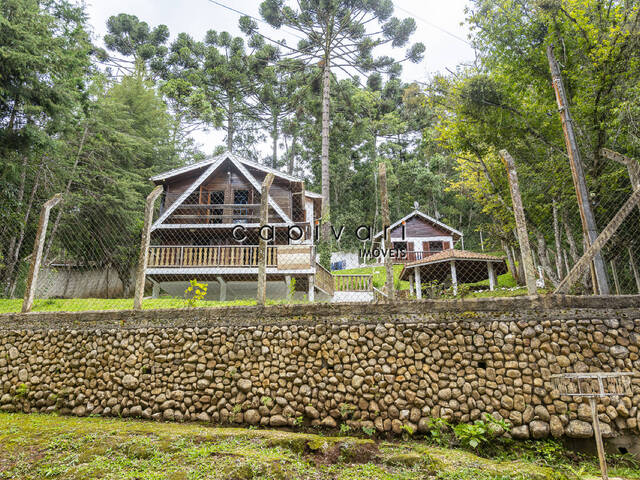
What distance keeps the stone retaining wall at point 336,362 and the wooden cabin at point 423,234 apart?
77.7 feet

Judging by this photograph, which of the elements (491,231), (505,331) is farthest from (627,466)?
(491,231)

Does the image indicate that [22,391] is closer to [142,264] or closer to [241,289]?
[142,264]

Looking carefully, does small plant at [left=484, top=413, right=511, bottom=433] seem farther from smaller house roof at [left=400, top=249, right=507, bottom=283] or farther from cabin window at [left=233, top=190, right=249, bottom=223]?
cabin window at [left=233, top=190, right=249, bottom=223]

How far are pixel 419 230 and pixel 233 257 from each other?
66.1 ft

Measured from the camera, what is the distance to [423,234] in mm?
28922

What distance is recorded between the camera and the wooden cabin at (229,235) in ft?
39.1

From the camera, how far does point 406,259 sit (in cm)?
2714

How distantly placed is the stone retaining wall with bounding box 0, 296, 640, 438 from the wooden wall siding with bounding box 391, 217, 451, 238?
24289 millimetres

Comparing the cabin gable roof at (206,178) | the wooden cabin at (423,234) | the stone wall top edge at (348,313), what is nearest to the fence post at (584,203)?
the stone wall top edge at (348,313)

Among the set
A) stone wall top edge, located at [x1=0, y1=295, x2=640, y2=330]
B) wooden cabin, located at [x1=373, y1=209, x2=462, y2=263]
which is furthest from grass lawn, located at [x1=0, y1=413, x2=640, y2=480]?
wooden cabin, located at [x1=373, y1=209, x2=462, y2=263]

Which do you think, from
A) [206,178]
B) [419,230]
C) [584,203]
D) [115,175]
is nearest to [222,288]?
[206,178]

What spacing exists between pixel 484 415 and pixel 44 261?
10.1 metres

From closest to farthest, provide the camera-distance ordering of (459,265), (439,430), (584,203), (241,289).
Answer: (439,430)
(584,203)
(241,289)
(459,265)

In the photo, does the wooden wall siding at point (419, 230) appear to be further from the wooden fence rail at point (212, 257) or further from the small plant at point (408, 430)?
the small plant at point (408, 430)
